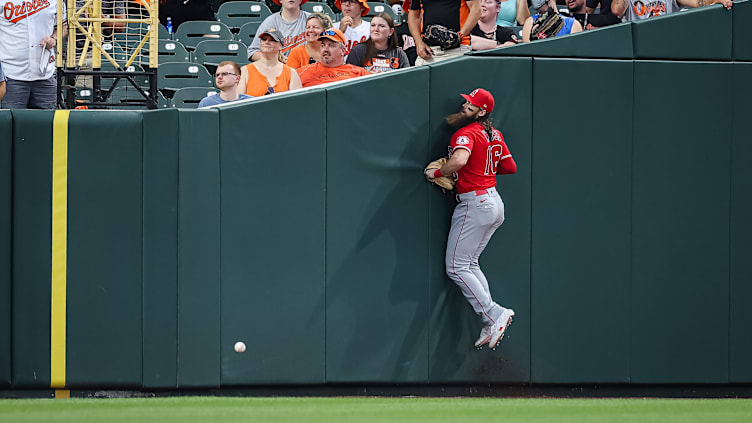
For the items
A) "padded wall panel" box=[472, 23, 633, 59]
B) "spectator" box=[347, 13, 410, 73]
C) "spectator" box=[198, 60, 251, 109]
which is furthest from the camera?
"spectator" box=[347, 13, 410, 73]

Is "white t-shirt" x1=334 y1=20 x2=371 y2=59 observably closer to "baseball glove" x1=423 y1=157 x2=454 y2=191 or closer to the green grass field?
"baseball glove" x1=423 y1=157 x2=454 y2=191

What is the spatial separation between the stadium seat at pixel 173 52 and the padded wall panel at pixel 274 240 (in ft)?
17.1

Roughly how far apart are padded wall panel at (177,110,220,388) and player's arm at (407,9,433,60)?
2.11 metres

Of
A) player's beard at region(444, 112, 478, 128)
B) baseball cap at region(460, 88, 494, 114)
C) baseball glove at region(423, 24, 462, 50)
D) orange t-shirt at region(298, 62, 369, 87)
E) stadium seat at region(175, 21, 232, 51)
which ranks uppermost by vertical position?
stadium seat at region(175, 21, 232, 51)

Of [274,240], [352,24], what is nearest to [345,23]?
[352,24]

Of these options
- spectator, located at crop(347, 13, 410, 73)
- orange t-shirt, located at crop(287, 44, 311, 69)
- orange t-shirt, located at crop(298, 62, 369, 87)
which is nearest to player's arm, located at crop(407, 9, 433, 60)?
spectator, located at crop(347, 13, 410, 73)

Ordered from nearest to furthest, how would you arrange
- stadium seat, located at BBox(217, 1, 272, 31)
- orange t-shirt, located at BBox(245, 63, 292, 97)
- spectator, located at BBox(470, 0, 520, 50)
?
1. orange t-shirt, located at BBox(245, 63, 292, 97)
2. spectator, located at BBox(470, 0, 520, 50)
3. stadium seat, located at BBox(217, 1, 272, 31)

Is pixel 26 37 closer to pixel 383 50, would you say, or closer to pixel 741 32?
pixel 383 50

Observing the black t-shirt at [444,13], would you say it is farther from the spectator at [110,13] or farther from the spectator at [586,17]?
the spectator at [110,13]

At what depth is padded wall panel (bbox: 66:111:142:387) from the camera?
20.5ft

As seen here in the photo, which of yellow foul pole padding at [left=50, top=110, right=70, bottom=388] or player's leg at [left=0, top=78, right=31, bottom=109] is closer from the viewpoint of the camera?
yellow foul pole padding at [left=50, top=110, right=70, bottom=388]

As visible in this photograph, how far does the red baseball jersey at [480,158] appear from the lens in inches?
248

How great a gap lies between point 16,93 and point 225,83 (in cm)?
252

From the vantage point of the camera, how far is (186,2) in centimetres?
1245
